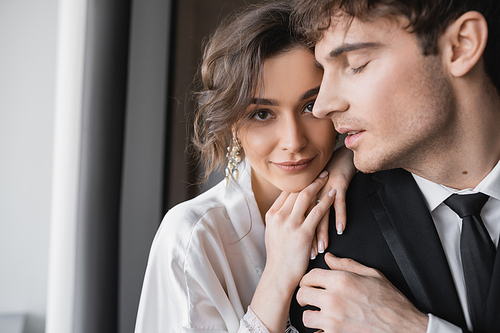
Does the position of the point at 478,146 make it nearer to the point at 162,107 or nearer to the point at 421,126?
the point at 421,126

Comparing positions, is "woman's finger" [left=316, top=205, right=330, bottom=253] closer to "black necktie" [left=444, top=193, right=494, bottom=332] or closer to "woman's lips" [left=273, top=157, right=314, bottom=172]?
"woman's lips" [left=273, top=157, right=314, bottom=172]

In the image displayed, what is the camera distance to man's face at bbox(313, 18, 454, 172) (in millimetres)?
1175

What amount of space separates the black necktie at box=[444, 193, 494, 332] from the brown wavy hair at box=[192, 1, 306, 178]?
78 centimetres

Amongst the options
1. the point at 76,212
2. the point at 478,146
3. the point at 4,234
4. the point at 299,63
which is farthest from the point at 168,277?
the point at 478,146

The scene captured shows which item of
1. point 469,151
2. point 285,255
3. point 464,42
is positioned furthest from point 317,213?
point 464,42

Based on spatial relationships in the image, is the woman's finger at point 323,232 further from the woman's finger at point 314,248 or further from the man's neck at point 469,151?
the man's neck at point 469,151

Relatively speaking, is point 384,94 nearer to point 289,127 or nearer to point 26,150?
point 289,127

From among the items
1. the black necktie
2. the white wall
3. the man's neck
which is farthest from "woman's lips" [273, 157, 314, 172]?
the white wall

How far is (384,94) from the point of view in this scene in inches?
47.4

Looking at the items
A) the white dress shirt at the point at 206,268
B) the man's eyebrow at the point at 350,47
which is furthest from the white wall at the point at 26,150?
the man's eyebrow at the point at 350,47

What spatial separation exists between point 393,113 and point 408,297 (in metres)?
0.58

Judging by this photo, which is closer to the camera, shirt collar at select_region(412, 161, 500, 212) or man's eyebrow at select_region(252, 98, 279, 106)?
shirt collar at select_region(412, 161, 500, 212)

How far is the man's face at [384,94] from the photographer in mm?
1175

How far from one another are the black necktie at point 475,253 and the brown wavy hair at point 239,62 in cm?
78
